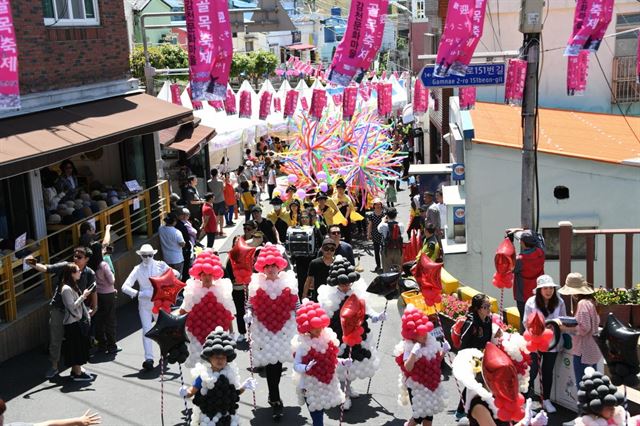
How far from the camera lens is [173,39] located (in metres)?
57.8

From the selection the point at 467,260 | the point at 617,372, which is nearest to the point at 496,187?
the point at 467,260

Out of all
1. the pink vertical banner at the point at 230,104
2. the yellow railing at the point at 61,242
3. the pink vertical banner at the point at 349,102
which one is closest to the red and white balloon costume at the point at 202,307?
the yellow railing at the point at 61,242

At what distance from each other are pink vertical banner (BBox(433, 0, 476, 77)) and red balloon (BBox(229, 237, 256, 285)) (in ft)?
12.1

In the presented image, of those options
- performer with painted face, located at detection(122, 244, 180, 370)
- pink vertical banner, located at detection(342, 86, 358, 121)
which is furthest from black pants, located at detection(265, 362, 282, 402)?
pink vertical banner, located at detection(342, 86, 358, 121)

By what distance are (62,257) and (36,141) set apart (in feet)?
6.62

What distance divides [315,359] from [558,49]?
16.8 meters

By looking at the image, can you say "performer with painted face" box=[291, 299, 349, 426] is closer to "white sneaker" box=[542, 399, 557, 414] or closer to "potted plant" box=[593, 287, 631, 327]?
"white sneaker" box=[542, 399, 557, 414]

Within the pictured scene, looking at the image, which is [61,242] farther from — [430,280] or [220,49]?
[430,280]

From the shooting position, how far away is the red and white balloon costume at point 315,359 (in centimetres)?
815

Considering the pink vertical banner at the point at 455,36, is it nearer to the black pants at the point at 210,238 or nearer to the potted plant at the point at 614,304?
the potted plant at the point at 614,304

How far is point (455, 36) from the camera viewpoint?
1257cm

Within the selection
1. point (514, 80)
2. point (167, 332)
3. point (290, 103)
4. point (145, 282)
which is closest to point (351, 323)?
point (167, 332)

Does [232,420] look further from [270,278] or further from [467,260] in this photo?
[467,260]

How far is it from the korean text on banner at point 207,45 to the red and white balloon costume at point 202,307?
6.50 metres
